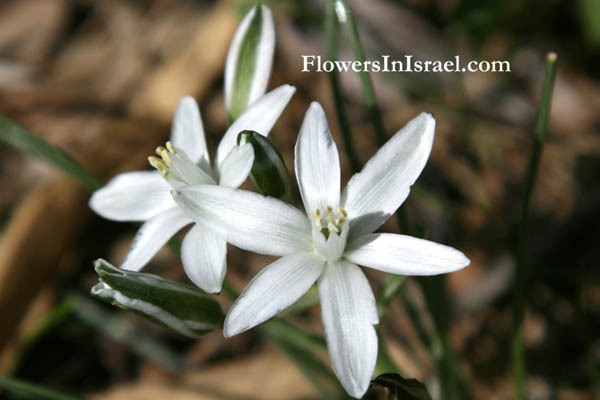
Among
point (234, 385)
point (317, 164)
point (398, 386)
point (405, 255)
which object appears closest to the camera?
point (398, 386)

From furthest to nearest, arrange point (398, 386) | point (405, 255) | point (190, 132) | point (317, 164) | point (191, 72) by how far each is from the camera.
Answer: point (191, 72) < point (190, 132) < point (317, 164) < point (405, 255) < point (398, 386)

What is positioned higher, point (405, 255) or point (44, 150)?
point (44, 150)

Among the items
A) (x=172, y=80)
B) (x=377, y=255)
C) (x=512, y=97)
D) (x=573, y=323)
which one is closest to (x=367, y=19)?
(x=512, y=97)

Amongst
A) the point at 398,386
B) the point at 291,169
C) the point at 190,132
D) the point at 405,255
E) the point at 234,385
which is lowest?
the point at 234,385

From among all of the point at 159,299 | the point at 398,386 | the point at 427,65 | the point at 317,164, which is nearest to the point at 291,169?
the point at 427,65

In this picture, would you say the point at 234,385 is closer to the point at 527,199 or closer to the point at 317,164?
the point at 317,164

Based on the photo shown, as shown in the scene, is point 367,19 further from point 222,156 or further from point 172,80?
point 222,156
